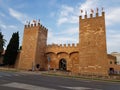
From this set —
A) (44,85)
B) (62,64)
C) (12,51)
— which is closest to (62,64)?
(62,64)

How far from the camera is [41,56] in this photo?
31.2m

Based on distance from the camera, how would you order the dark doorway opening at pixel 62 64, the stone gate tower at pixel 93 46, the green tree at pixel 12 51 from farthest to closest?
the green tree at pixel 12 51, the dark doorway opening at pixel 62 64, the stone gate tower at pixel 93 46

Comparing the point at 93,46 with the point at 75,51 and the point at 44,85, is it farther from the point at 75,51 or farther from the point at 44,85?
the point at 44,85

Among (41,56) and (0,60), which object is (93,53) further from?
(0,60)

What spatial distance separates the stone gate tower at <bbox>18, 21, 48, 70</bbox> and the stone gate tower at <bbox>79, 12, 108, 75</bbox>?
28.8ft

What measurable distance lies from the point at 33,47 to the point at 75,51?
8.33 meters

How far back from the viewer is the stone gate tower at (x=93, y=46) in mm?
24188

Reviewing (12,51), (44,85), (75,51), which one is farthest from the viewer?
(12,51)

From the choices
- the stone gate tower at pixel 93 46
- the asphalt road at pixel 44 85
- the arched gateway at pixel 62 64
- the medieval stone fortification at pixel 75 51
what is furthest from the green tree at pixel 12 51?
the asphalt road at pixel 44 85

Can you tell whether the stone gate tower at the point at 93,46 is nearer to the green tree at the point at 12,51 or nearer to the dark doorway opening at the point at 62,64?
the dark doorway opening at the point at 62,64

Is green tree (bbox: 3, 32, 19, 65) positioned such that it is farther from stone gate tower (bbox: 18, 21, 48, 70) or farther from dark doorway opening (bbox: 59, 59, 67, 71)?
dark doorway opening (bbox: 59, 59, 67, 71)

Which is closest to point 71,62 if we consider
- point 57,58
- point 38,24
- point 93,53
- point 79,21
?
point 57,58

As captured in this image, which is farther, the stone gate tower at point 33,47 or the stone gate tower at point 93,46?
the stone gate tower at point 33,47

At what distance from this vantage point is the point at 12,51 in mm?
32500
